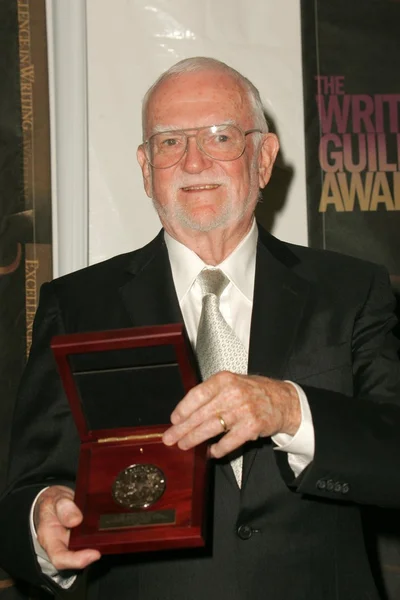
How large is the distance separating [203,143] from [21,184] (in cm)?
79

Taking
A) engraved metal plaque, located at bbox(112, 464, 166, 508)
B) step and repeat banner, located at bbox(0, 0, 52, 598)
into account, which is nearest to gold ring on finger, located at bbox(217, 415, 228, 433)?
engraved metal plaque, located at bbox(112, 464, 166, 508)

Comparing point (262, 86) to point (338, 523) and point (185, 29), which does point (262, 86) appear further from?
point (338, 523)

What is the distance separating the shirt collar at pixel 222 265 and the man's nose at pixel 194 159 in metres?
0.16

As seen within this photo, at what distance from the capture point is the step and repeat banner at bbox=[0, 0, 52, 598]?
2.35m

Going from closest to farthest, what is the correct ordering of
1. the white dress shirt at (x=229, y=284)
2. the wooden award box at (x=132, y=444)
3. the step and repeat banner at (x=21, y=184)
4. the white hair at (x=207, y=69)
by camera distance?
the wooden award box at (x=132, y=444), the white dress shirt at (x=229, y=284), the white hair at (x=207, y=69), the step and repeat banner at (x=21, y=184)

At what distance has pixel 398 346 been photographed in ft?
5.59

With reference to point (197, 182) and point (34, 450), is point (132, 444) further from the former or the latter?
point (197, 182)

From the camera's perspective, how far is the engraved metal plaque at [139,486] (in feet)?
4.17

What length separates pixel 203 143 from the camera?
1796 millimetres

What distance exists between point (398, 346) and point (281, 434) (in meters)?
0.42

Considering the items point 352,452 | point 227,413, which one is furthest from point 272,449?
point 227,413

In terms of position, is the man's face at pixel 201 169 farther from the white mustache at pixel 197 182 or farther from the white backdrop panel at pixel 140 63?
the white backdrop panel at pixel 140 63

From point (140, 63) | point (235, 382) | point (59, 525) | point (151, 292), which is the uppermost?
point (140, 63)

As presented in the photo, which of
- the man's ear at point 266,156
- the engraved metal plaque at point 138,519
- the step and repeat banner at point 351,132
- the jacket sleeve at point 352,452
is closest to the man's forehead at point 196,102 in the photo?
the man's ear at point 266,156
